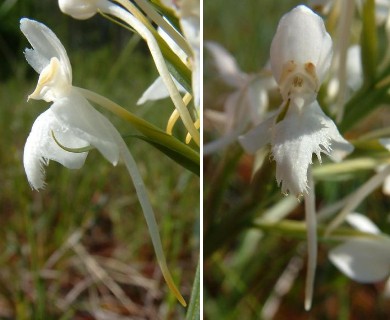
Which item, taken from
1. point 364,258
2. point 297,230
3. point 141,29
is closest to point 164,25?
point 141,29

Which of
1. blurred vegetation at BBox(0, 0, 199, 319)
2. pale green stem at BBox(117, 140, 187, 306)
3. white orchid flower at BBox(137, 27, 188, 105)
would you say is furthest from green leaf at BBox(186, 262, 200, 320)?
blurred vegetation at BBox(0, 0, 199, 319)

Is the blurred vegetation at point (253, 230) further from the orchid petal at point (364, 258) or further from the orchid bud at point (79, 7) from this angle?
the orchid bud at point (79, 7)

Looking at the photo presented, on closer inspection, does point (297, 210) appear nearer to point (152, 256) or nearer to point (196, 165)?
point (152, 256)

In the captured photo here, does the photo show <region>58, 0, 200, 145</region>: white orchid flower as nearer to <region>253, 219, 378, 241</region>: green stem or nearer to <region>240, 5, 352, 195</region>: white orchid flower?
<region>240, 5, 352, 195</region>: white orchid flower

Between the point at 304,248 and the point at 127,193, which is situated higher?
the point at 127,193

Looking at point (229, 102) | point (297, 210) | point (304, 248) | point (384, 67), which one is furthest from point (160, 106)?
point (297, 210)

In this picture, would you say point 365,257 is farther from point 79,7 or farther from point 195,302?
point 79,7
